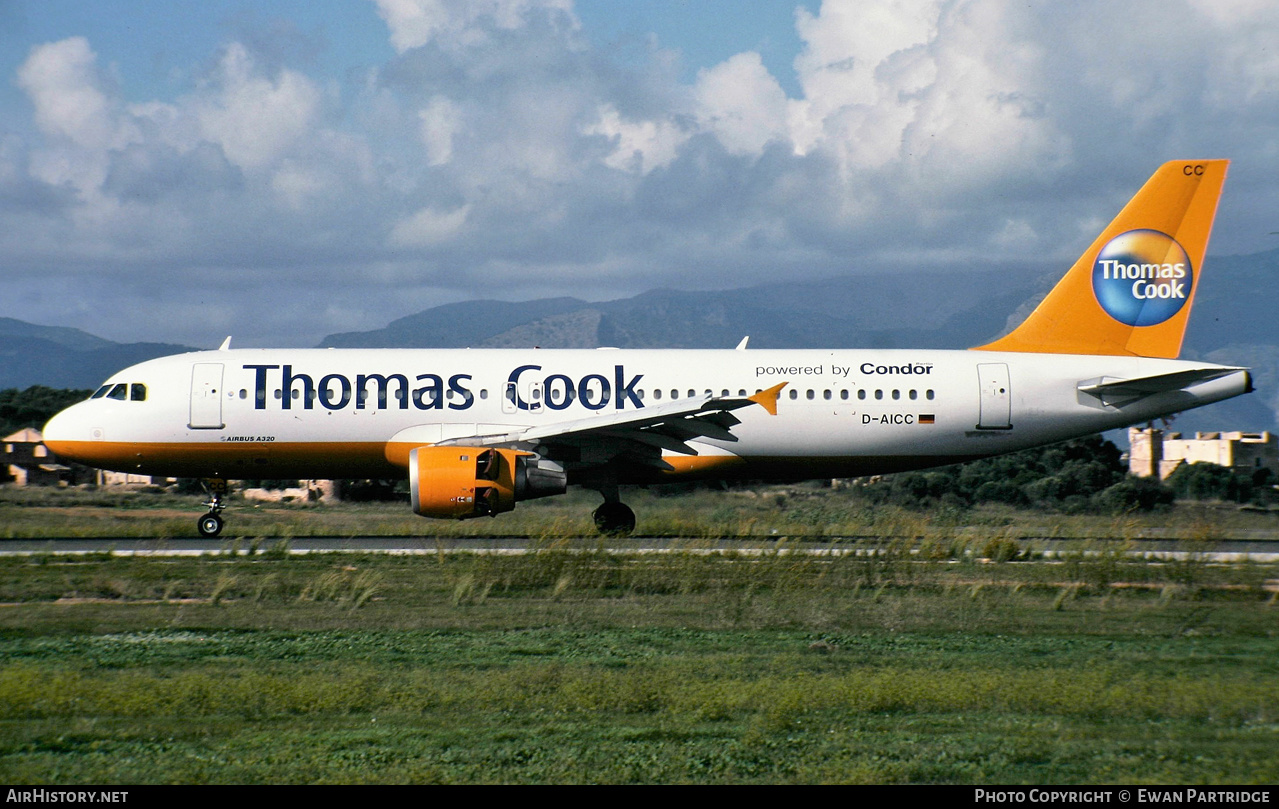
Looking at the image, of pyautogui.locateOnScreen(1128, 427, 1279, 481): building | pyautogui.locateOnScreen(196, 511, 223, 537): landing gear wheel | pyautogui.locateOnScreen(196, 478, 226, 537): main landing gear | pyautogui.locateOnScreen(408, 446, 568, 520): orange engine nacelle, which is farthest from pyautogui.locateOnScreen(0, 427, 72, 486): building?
pyautogui.locateOnScreen(1128, 427, 1279, 481): building

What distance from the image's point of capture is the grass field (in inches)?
264

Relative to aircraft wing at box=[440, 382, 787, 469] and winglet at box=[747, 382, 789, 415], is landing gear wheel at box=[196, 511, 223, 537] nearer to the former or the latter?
aircraft wing at box=[440, 382, 787, 469]

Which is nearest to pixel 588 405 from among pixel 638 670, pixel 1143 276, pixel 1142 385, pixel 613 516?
pixel 613 516

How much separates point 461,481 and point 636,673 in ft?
33.7

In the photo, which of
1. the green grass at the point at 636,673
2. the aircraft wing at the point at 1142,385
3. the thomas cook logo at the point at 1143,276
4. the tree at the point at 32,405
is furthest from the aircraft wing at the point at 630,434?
the tree at the point at 32,405

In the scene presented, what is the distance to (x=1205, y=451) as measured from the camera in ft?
202

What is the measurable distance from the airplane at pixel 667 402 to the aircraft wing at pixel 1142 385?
0.04 metres

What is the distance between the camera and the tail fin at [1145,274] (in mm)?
23828

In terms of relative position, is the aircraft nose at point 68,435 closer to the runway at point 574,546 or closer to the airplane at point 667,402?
the airplane at point 667,402

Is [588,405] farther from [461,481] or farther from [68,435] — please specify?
[68,435]

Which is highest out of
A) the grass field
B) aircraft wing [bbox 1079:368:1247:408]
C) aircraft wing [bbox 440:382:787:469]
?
aircraft wing [bbox 1079:368:1247:408]

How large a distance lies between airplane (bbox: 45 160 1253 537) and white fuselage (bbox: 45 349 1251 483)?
38 mm

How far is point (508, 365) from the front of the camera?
2238 centimetres

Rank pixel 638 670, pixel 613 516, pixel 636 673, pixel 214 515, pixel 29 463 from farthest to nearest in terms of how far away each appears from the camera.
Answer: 1. pixel 29 463
2. pixel 613 516
3. pixel 214 515
4. pixel 638 670
5. pixel 636 673
